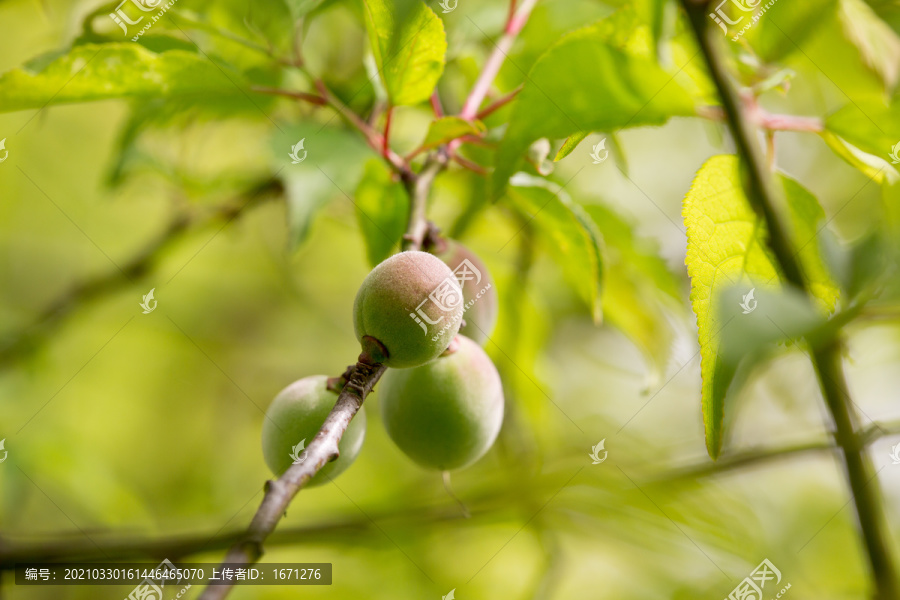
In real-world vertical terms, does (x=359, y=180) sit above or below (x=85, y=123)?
above

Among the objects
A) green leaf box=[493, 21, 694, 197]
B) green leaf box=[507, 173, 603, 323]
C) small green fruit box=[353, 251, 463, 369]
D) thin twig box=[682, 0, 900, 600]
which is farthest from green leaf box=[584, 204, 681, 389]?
thin twig box=[682, 0, 900, 600]

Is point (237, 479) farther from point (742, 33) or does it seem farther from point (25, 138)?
point (742, 33)

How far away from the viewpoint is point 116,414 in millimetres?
3184

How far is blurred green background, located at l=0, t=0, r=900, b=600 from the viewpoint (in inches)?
61.2

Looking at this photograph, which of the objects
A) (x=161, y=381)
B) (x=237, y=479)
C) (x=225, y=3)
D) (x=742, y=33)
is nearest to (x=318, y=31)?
(x=225, y=3)

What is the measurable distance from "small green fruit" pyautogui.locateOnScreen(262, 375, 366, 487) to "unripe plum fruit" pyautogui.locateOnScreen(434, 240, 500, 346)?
32 cm

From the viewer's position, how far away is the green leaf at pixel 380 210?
1.29 metres

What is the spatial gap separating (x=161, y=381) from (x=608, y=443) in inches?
92.3

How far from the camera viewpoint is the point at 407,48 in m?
1.13

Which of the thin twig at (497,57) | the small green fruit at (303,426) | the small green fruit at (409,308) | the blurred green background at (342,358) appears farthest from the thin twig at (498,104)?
the small green fruit at (303,426)

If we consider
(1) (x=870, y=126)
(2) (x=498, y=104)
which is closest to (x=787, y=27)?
(1) (x=870, y=126)

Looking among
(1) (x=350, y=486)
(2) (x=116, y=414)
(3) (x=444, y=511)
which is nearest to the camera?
(3) (x=444, y=511)

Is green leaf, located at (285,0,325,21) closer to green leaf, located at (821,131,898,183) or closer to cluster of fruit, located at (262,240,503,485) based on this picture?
cluster of fruit, located at (262,240,503,485)

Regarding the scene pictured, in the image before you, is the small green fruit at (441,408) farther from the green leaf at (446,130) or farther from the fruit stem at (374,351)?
the green leaf at (446,130)
